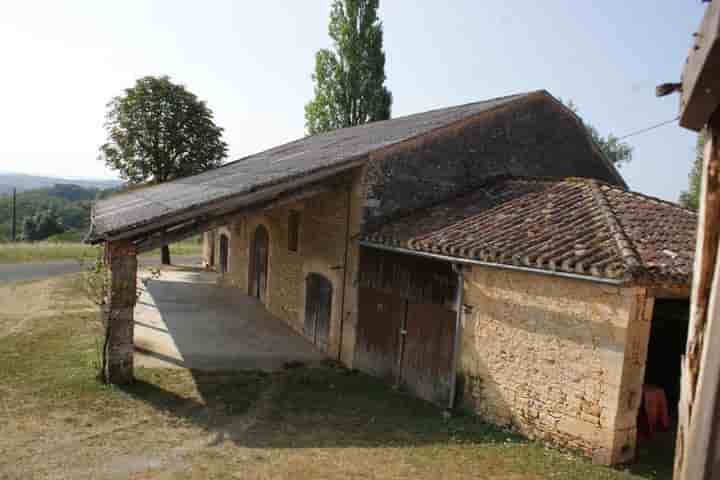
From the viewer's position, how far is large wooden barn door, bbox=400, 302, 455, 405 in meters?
8.86

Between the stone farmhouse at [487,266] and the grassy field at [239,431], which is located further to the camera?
the stone farmhouse at [487,266]

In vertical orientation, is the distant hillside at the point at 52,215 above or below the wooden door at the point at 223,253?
below

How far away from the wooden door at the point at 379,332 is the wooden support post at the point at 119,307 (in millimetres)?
4471

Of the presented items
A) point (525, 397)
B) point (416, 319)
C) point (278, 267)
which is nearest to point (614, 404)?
point (525, 397)

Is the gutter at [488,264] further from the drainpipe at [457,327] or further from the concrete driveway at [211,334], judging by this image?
the concrete driveway at [211,334]

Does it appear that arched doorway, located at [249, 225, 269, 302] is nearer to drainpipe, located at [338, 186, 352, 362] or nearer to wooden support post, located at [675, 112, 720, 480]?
drainpipe, located at [338, 186, 352, 362]

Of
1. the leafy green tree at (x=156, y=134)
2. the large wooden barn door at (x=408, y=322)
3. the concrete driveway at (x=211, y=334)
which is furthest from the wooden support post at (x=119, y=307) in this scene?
the leafy green tree at (x=156, y=134)

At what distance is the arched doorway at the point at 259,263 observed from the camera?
16703mm

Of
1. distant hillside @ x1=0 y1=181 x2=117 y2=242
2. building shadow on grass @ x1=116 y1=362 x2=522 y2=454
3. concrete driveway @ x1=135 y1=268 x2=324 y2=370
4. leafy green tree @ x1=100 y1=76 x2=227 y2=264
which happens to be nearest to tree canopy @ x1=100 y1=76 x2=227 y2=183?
leafy green tree @ x1=100 y1=76 x2=227 y2=264

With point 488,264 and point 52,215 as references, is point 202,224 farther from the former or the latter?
point 52,215

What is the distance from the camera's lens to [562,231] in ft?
26.3

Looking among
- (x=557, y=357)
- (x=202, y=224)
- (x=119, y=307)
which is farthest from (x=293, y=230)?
(x=557, y=357)

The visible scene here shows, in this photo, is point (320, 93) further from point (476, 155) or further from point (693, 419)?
point (693, 419)

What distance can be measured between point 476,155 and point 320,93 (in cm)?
1945
